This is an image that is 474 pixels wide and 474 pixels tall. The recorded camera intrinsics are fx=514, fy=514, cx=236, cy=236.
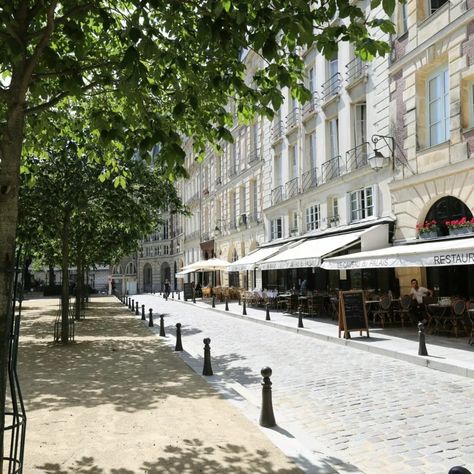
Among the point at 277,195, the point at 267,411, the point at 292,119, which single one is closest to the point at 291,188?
the point at 277,195

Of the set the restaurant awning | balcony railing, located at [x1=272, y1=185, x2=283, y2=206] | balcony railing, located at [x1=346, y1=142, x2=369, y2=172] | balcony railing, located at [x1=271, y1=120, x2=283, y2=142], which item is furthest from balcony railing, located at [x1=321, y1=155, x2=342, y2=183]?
balcony railing, located at [x1=271, y1=120, x2=283, y2=142]

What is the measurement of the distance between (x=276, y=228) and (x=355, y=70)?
35.1 feet

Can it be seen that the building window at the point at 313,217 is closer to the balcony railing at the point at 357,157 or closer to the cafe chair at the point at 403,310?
the balcony railing at the point at 357,157

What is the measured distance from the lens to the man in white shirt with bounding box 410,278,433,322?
14930mm

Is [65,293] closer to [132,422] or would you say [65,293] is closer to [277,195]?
[132,422]

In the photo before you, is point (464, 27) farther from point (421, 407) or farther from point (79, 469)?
point (79, 469)

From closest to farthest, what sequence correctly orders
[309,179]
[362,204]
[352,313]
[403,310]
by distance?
[352,313], [403,310], [362,204], [309,179]

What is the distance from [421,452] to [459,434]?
31.5 inches

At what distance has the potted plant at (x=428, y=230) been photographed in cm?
1485

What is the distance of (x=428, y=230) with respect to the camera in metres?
15.0

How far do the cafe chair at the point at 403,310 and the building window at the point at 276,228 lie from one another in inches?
503

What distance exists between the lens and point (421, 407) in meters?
6.76

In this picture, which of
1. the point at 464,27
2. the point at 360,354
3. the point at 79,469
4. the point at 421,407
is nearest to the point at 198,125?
the point at 79,469

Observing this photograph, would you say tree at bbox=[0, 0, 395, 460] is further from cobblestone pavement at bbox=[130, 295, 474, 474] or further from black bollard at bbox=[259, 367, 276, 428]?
cobblestone pavement at bbox=[130, 295, 474, 474]
